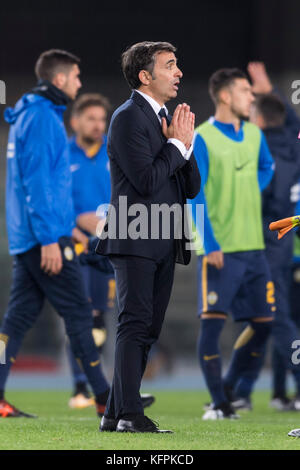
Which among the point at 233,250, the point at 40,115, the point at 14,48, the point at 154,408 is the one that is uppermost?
the point at 14,48

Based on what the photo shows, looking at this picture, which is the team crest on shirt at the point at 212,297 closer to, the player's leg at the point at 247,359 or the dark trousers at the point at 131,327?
the player's leg at the point at 247,359

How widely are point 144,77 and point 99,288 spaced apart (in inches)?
125

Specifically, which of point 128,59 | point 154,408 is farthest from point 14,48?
point 128,59

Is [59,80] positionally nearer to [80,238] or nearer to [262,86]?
[80,238]

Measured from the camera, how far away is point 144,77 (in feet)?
16.9

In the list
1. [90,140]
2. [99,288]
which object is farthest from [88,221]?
[90,140]

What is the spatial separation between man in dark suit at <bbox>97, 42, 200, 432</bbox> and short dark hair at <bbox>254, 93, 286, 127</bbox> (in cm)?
295

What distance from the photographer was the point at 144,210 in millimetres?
4973

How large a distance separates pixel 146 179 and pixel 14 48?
1149 cm

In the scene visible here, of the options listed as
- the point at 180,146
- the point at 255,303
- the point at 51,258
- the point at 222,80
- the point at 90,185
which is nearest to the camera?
the point at 180,146

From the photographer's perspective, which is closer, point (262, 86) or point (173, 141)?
point (173, 141)

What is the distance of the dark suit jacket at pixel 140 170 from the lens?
4.91 meters

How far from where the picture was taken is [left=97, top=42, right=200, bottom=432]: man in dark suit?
4922mm

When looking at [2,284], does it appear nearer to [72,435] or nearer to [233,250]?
[233,250]
